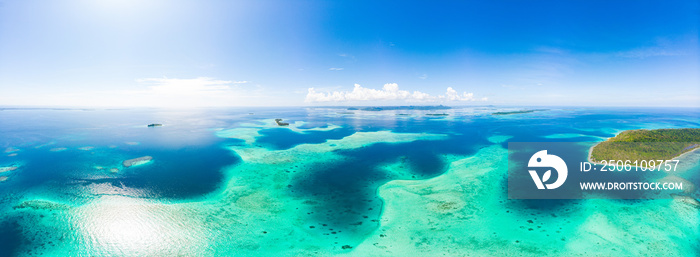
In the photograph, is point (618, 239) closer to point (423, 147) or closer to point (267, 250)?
point (267, 250)

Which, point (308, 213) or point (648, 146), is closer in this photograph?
point (308, 213)

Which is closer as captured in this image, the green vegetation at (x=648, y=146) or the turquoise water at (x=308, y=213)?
the turquoise water at (x=308, y=213)

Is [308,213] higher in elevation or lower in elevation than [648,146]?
lower

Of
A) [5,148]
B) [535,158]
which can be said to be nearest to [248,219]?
[535,158]

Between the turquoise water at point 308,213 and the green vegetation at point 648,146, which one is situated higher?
the green vegetation at point 648,146

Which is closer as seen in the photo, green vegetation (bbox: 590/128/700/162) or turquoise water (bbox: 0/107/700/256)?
turquoise water (bbox: 0/107/700/256)

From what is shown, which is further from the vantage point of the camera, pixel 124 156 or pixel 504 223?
pixel 124 156

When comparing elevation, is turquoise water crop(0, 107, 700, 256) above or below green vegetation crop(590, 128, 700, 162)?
below

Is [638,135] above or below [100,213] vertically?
above
